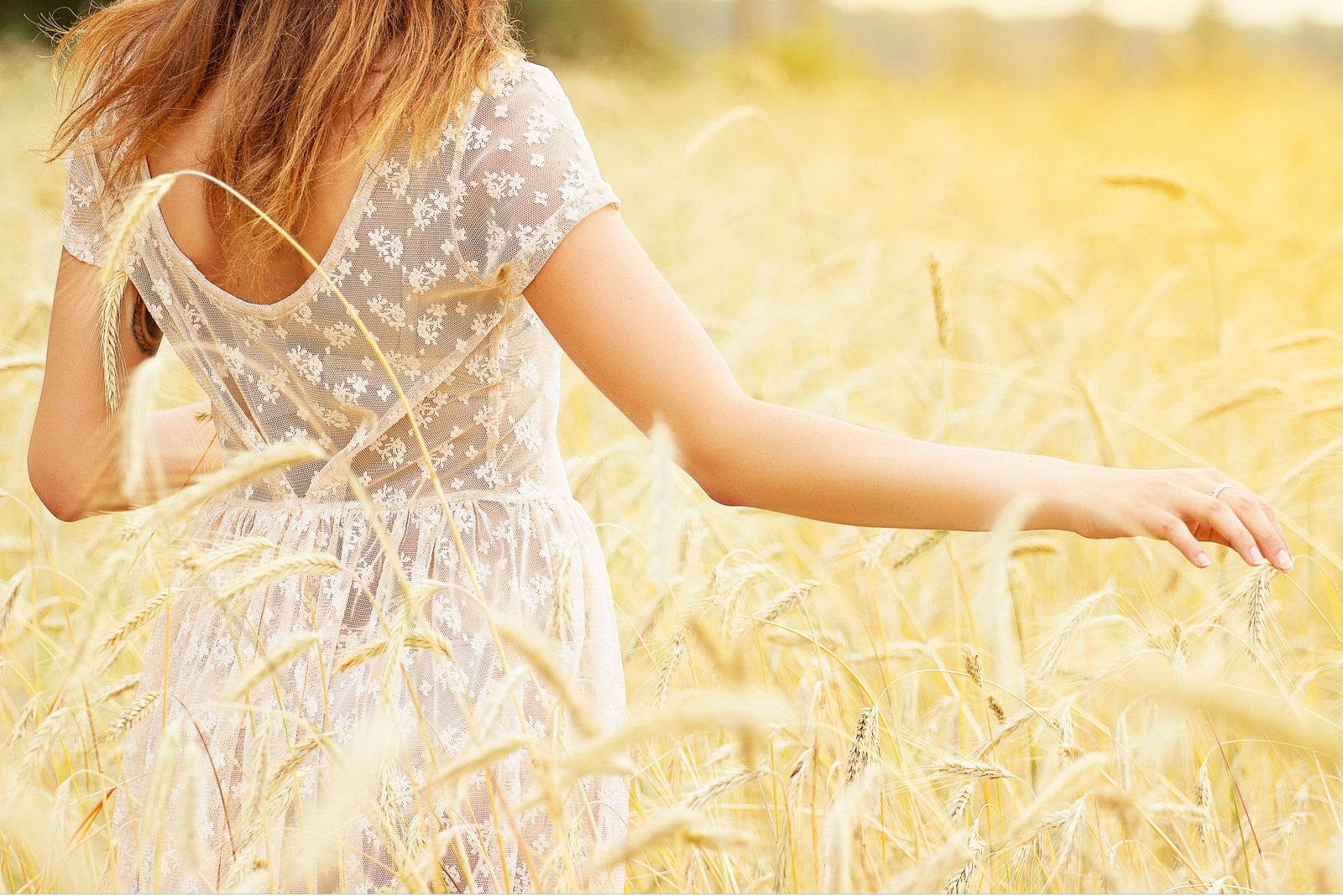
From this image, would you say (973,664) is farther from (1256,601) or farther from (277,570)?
(277,570)

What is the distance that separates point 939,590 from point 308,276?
1501 millimetres

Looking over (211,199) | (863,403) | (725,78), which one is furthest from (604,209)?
(725,78)

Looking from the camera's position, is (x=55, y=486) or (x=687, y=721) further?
(x=55, y=486)

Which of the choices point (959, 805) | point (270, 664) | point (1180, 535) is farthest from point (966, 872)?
point (270, 664)

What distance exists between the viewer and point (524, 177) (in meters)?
0.91

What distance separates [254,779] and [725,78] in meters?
12.4

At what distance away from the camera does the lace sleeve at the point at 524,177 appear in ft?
2.95

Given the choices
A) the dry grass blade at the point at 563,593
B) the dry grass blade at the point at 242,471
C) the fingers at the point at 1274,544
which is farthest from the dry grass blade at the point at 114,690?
the fingers at the point at 1274,544

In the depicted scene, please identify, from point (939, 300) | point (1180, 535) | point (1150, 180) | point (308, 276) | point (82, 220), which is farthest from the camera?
point (1150, 180)

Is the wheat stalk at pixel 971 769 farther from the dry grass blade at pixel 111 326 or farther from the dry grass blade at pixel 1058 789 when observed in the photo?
the dry grass blade at pixel 111 326

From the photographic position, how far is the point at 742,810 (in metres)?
1.58

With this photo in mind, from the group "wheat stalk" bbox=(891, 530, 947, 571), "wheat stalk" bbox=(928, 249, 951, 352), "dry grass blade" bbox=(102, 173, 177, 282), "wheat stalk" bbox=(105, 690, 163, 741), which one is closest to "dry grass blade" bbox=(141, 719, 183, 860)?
"wheat stalk" bbox=(105, 690, 163, 741)

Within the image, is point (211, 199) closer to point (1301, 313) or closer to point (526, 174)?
point (526, 174)

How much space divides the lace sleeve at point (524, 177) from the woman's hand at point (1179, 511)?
1.54 ft
